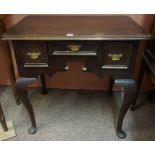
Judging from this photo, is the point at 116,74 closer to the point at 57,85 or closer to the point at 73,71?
the point at 73,71

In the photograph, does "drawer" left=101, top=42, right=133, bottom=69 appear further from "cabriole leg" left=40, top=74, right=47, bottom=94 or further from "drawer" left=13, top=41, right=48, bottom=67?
"cabriole leg" left=40, top=74, right=47, bottom=94

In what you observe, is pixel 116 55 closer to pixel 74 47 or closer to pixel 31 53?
pixel 74 47

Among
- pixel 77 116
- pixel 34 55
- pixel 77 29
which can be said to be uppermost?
pixel 77 29

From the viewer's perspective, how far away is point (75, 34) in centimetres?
86

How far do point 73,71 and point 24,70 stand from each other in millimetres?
602

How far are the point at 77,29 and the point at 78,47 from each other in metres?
0.10

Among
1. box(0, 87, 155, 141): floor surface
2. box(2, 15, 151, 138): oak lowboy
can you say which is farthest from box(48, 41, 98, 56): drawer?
box(0, 87, 155, 141): floor surface

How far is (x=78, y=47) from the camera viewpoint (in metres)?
0.89

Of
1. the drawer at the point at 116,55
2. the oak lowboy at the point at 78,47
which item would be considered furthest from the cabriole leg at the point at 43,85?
the drawer at the point at 116,55

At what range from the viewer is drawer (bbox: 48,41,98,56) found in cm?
87

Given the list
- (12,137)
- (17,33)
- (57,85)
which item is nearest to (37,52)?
(17,33)

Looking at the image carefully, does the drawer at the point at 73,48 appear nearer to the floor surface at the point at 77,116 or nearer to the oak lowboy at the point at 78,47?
the oak lowboy at the point at 78,47

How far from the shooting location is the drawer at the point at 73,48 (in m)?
0.87

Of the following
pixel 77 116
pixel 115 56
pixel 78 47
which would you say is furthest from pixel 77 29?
pixel 77 116
